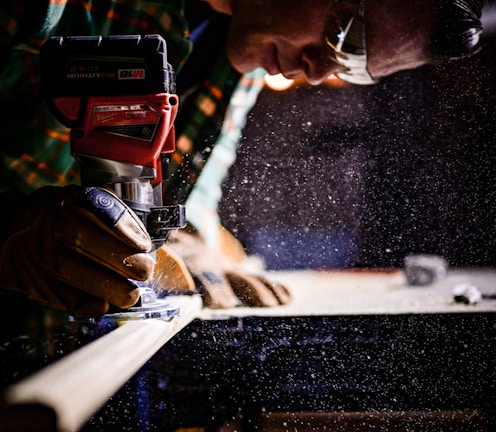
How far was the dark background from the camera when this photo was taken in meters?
1.76

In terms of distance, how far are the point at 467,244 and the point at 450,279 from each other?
0.55 feet

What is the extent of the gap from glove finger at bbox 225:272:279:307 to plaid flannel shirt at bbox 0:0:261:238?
0.23 m

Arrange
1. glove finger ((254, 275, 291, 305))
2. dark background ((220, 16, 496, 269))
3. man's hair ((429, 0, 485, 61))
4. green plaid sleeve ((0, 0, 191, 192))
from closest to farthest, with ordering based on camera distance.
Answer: green plaid sleeve ((0, 0, 191, 192)), man's hair ((429, 0, 485, 61)), glove finger ((254, 275, 291, 305)), dark background ((220, 16, 496, 269))

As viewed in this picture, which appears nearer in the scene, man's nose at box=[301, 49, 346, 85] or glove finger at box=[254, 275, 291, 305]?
man's nose at box=[301, 49, 346, 85]

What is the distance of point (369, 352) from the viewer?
4.44 ft

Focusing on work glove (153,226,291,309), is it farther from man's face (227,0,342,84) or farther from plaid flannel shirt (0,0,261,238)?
man's face (227,0,342,84)

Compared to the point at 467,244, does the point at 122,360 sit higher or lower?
higher

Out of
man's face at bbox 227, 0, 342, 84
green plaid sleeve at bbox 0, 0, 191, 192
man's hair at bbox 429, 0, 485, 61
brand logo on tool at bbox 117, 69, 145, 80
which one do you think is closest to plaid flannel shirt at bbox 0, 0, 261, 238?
green plaid sleeve at bbox 0, 0, 191, 192

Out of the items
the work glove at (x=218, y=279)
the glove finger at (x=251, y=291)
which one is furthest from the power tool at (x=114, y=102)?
the glove finger at (x=251, y=291)

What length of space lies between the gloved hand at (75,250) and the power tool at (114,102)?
5cm

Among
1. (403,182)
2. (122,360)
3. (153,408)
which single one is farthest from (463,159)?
(122,360)

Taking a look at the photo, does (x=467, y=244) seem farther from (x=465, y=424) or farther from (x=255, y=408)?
(x=255, y=408)

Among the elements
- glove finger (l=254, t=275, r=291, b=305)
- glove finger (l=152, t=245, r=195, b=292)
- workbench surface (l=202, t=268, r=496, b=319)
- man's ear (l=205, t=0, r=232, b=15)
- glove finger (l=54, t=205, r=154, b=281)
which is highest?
man's ear (l=205, t=0, r=232, b=15)

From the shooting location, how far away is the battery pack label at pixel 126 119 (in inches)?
31.5
